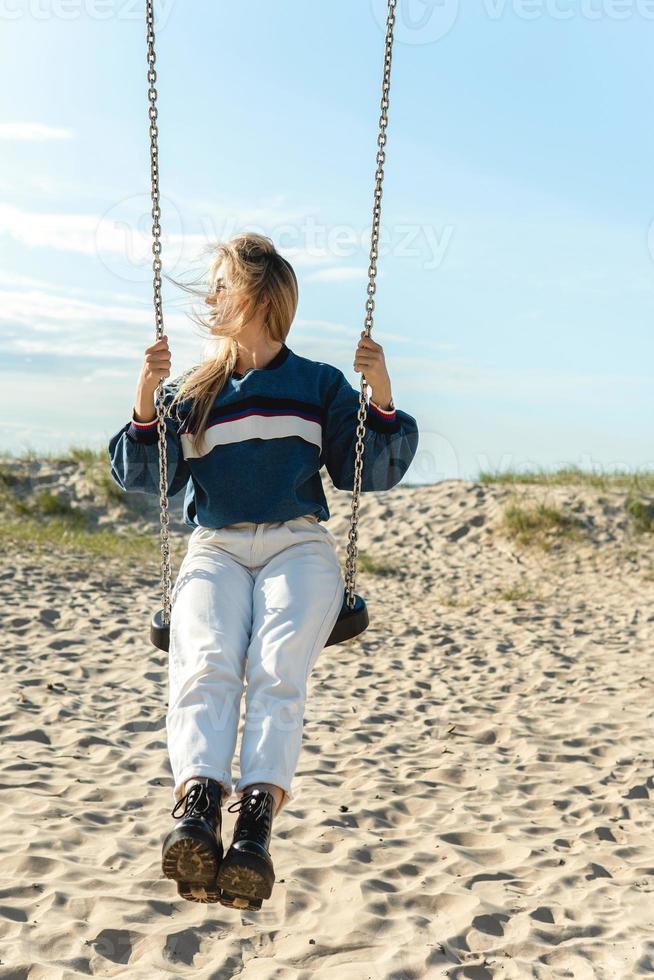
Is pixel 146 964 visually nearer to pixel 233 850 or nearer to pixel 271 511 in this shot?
pixel 233 850

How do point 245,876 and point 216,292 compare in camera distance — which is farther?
point 216,292

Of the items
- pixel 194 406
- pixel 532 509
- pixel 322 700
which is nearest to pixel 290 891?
pixel 194 406

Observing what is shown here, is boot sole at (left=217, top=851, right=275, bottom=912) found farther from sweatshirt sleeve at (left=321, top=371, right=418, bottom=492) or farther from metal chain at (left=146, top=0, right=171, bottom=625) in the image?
sweatshirt sleeve at (left=321, top=371, right=418, bottom=492)

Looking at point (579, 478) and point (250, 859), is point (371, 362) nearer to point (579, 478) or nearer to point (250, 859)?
point (250, 859)

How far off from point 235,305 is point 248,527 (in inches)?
26.5

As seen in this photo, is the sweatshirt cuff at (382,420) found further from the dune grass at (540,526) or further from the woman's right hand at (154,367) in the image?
the dune grass at (540,526)

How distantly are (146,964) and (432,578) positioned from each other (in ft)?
23.4

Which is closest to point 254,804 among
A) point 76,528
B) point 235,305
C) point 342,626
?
point 342,626

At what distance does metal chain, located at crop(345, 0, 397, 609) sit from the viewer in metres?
2.83

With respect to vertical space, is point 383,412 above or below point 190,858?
above

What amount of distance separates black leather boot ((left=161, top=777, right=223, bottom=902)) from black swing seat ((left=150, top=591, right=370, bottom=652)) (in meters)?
0.59

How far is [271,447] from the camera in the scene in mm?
2877

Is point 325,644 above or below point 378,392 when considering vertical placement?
below

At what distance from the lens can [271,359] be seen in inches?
120
